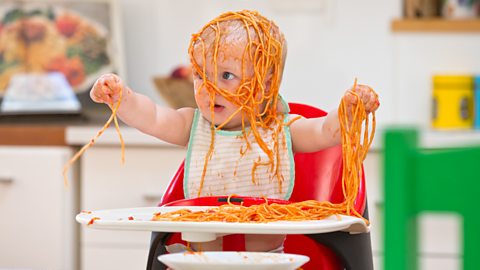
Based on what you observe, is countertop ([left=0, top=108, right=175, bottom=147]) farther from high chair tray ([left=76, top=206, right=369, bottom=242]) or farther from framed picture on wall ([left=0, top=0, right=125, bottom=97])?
high chair tray ([left=76, top=206, right=369, bottom=242])

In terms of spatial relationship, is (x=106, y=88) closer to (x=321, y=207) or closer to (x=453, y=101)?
(x=321, y=207)

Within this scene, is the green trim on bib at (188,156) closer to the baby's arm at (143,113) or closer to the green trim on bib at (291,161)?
the baby's arm at (143,113)

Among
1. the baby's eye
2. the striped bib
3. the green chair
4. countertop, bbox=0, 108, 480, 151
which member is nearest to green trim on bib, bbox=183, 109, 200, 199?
the striped bib

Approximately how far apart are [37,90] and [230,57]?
1.52 meters

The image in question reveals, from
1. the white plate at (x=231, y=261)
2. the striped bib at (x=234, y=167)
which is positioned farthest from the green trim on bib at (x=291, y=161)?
the white plate at (x=231, y=261)

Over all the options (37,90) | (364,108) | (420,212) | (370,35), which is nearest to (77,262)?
(37,90)

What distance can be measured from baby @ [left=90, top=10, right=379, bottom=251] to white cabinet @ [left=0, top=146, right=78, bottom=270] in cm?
112

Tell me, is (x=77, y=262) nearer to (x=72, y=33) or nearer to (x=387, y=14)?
(x=72, y=33)

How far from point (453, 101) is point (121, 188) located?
0.99 metres


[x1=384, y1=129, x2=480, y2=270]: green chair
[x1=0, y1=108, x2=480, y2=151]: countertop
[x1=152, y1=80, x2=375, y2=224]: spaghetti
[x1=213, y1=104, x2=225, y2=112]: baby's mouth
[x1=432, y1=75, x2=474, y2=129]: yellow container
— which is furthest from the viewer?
[x1=432, y1=75, x2=474, y2=129]: yellow container

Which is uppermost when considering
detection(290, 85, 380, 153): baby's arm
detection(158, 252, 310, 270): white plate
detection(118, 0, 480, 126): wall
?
detection(118, 0, 480, 126): wall

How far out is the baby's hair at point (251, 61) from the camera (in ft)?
4.24

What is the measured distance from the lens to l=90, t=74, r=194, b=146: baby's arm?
1.23 metres

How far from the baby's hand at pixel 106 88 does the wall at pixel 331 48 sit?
1.58 metres
